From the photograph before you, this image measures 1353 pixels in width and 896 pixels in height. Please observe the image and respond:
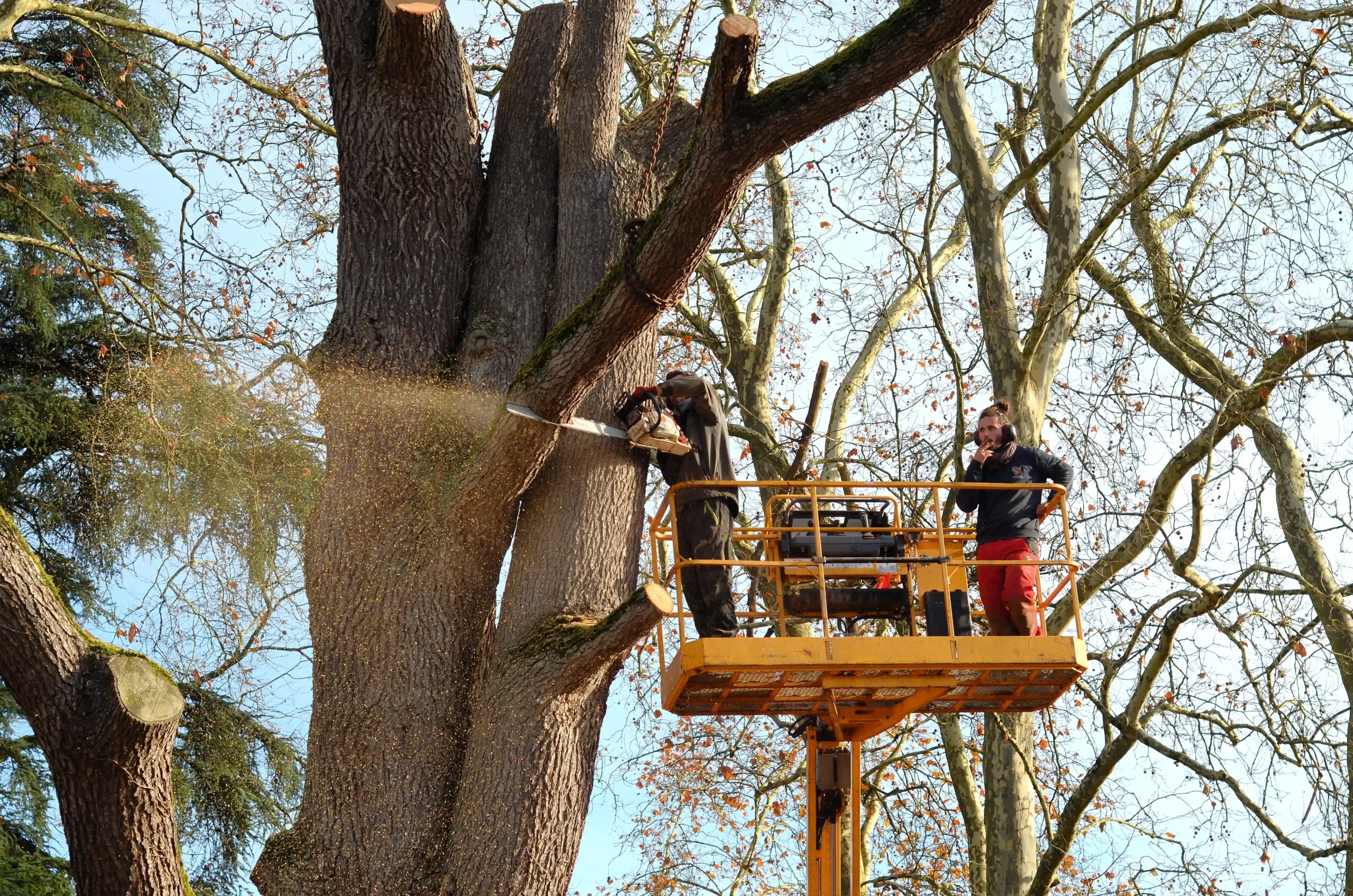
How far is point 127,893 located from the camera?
541cm

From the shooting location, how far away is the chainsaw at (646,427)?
6805 millimetres

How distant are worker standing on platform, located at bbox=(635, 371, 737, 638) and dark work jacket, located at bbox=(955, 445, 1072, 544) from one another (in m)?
1.22

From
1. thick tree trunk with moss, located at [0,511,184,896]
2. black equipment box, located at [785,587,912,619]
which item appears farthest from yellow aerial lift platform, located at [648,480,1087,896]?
thick tree trunk with moss, located at [0,511,184,896]

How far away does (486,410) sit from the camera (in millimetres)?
→ 7254

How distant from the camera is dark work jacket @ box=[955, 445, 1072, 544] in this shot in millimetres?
6680

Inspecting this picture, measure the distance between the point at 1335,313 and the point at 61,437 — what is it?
10.0 meters

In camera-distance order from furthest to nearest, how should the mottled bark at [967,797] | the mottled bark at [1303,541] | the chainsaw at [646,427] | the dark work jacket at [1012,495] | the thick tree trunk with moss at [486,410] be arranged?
the mottled bark at [967,797], the mottled bark at [1303,541], the chainsaw at [646,427], the dark work jacket at [1012,495], the thick tree trunk with moss at [486,410]

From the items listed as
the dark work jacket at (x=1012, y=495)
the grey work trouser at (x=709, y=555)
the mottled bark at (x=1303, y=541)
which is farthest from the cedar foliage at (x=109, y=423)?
the mottled bark at (x=1303, y=541)

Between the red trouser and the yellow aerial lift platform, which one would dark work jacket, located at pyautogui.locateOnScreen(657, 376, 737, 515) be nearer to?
the yellow aerial lift platform

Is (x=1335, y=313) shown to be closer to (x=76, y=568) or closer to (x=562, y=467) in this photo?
(x=562, y=467)

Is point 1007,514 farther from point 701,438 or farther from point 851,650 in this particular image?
point 701,438

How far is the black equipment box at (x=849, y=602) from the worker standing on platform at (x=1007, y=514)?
42cm

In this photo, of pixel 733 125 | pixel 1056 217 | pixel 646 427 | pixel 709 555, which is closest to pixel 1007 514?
pixel 709 555

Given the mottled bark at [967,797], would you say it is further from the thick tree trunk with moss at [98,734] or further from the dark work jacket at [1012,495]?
the thick tree trunk with moss at [98,734]
